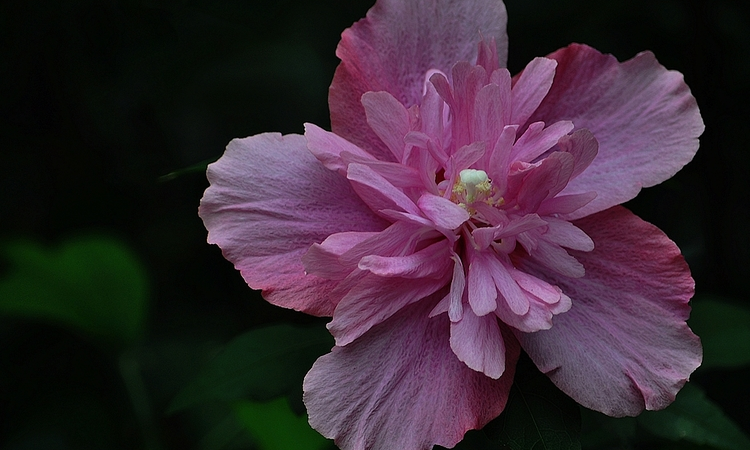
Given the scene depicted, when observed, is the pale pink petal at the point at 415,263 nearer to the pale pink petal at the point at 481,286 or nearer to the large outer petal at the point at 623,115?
the pale pink petal at the point at 481,286

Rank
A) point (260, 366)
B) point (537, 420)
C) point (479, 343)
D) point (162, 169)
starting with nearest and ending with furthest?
1. point (479, 343)
2. point (537, 420)
3. point (260, 366)
4. point (162, 169)

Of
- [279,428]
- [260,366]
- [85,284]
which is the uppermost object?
[260,366]

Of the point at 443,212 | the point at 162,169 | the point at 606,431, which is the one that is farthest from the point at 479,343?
the point at 162,169

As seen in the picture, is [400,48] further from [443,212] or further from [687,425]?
[687,425]

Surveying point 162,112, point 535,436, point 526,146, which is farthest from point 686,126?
point 162,112

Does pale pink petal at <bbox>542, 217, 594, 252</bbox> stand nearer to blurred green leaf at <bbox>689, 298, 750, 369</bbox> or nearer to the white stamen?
the white stamen

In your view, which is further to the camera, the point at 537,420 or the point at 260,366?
the point at 260,366

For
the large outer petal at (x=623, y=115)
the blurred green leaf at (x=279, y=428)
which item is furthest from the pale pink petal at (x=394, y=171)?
the blurred green leaf at (x=279, y=428)
